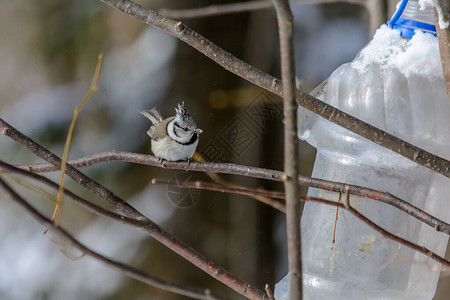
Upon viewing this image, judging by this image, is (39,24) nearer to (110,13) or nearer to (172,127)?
(110,13)

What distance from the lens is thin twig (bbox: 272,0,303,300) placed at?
0.65m

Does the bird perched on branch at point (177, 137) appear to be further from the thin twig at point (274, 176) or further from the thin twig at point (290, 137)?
the thin twig at point (290, 137)

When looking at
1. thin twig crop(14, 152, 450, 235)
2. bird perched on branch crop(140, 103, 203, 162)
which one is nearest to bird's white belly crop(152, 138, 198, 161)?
bird perched on branch crop(140, 103, 203, 162)

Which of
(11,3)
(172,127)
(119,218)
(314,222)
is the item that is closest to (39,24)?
(11,3)

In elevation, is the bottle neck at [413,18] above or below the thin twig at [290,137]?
above

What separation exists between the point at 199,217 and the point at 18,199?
2.81 m

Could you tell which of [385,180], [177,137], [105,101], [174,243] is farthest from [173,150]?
[105,101]

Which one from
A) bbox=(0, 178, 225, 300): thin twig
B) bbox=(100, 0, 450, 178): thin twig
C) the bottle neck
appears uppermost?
the bottle neck

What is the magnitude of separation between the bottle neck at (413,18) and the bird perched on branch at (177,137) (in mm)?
793

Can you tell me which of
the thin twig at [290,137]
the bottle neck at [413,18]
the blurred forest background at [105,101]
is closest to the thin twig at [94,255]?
the thin twig at [290,137]

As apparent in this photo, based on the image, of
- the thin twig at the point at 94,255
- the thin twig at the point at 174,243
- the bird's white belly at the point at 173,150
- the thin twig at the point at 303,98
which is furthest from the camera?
the bird's white belly at the point at 173,150

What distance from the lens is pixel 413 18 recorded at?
136 centimetres

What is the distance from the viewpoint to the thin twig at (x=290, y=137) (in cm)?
65

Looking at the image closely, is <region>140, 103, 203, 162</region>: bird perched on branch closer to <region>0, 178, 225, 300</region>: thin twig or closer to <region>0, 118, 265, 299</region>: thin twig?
<region>0, 118, 265, 299</region>: thin twig
